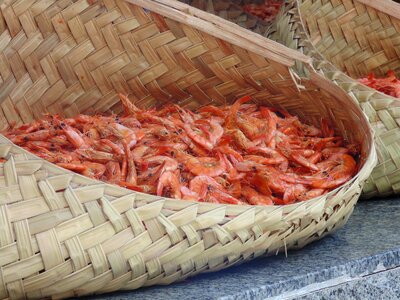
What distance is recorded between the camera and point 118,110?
2.66 m

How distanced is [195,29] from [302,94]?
457mm

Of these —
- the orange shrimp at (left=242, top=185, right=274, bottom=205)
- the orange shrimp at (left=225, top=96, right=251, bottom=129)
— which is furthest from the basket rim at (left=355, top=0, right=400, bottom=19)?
the orange shrimp at (left=242, top=185, right=274, bottom=205)

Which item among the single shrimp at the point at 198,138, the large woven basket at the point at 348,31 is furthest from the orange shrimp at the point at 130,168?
the large woven basket at the point at 348,31

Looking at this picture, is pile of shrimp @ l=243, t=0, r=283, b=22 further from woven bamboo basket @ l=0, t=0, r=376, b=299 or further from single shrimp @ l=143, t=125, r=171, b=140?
single shrimp @ l=143, t=125, r=171, b=140

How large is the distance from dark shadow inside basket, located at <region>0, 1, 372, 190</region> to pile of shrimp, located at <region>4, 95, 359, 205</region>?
0.09 m

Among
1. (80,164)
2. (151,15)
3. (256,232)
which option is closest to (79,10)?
(151,15)

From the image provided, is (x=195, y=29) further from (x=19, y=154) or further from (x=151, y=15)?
(x=19, y=154)

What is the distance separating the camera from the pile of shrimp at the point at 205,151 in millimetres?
1928

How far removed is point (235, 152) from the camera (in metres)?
2.16

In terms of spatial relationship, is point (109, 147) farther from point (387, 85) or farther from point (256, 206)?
point (387, 85)

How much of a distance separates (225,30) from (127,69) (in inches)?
16.3

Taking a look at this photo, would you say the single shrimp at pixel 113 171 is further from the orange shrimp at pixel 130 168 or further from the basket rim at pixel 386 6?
the basket rim at pixel 386 6

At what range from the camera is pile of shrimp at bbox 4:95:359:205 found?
1.93 m

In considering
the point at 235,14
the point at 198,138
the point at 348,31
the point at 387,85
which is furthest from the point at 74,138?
the point at 235,14
